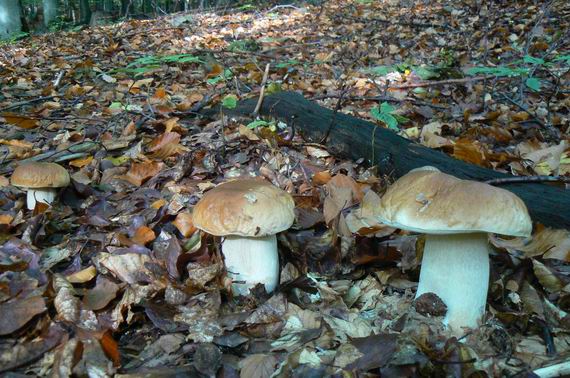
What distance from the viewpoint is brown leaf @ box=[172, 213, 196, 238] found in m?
2.84

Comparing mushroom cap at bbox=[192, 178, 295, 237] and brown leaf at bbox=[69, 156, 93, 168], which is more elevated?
mushroom cap at bbox=[192, 178, 295, 237]

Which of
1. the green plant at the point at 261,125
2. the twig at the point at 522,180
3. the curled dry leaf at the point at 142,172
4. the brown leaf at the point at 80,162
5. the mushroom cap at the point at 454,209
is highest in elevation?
the mushroom cap at the point at 454,209

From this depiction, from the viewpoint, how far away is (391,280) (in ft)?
8.14

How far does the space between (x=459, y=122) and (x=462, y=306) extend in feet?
9.77

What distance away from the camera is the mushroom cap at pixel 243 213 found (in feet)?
7.08

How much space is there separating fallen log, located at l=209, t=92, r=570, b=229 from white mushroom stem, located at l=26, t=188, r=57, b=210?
2079 mm

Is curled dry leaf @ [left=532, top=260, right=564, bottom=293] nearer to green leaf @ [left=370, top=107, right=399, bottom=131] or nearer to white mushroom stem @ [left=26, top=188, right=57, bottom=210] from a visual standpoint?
green leaf @ [left=370, top=107, right=399, bottom=131]

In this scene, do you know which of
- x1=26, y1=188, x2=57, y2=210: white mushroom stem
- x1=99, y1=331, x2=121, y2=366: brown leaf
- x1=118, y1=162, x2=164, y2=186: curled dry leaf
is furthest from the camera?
x1=118, y1=162, x2=164, y2=186: curled dry leaf

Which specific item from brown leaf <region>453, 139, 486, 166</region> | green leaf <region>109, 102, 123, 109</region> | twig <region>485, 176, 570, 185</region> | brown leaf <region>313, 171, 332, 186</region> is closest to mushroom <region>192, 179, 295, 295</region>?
brown leaf <region>313, 171, 332, 186</region>

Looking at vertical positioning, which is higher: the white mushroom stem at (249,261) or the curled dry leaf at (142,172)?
the white mushroom stem at (249,261)

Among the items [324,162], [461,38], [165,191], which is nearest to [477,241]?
[324,162]

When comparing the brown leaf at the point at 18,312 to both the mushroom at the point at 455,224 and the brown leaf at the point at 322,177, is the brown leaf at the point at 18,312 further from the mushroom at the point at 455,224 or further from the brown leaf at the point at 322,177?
the brown leaf at the point at 322,177

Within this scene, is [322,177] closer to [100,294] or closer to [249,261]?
[249,261]

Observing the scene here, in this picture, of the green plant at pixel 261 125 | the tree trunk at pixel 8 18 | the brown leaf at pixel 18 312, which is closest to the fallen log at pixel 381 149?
the green plant at pixel 261 125
